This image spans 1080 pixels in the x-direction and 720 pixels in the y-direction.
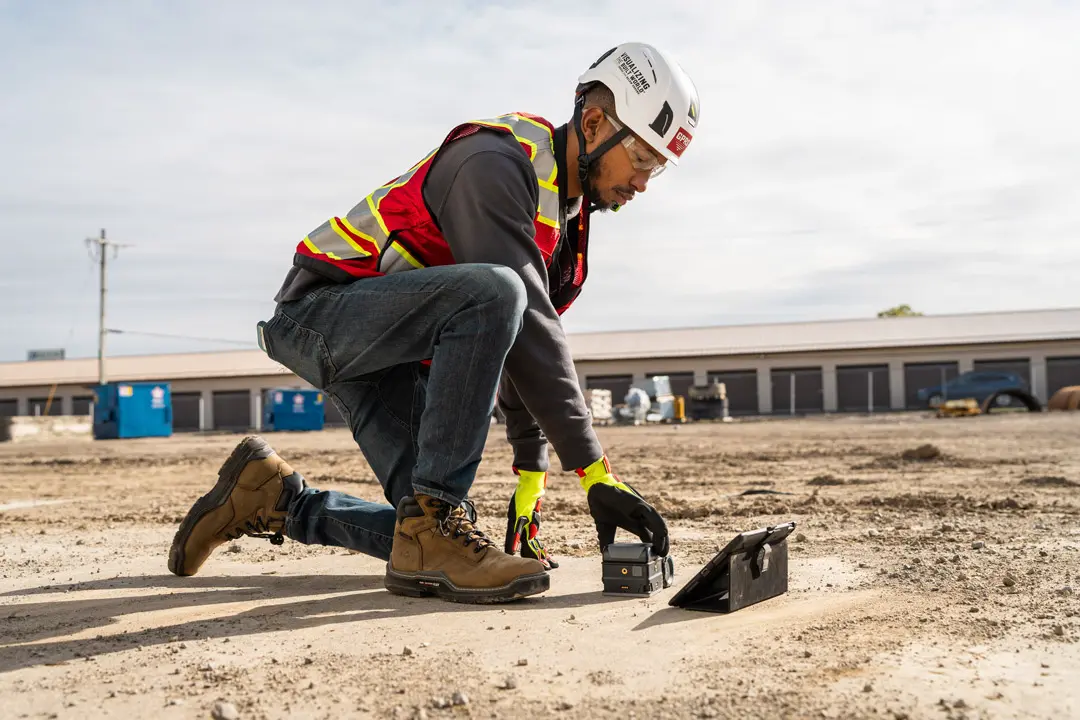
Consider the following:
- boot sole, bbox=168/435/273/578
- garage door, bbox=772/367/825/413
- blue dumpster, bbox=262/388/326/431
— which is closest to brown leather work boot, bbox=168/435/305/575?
boot sole, bbox=168/435/273/578

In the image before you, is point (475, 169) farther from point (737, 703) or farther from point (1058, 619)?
point (1058, 619)

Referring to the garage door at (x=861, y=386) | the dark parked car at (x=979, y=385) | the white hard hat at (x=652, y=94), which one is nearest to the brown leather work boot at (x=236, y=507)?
the white hard hat at (x=652, y=94)

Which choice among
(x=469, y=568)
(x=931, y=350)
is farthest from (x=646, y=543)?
(x=931, y=350)

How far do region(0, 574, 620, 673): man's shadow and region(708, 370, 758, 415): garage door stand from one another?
3701 centimetres

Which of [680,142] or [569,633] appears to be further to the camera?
[680,142]

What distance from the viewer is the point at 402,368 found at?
3.18 metres

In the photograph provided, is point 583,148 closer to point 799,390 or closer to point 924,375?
point 799,390

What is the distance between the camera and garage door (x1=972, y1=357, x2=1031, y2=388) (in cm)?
3762

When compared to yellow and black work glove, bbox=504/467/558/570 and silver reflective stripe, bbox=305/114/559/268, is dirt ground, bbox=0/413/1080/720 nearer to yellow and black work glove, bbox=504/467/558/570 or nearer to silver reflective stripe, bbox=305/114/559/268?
yellow and black work glove, bbox=504/467/558/570

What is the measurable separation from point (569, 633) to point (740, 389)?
38314 mm

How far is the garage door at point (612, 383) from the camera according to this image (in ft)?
135

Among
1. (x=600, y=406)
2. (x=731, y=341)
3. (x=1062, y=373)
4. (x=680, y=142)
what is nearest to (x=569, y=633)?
(x=680, y=142)

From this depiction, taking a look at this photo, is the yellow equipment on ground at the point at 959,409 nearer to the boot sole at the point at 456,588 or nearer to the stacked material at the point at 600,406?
the stacked material at the point at 600,406

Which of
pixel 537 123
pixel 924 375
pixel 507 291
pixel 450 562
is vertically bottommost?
pixel 450 562
